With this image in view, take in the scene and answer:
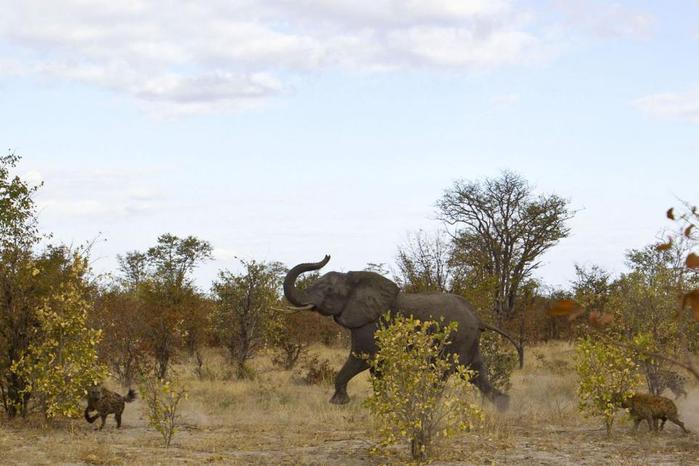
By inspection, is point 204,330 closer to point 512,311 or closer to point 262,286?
point 262,286

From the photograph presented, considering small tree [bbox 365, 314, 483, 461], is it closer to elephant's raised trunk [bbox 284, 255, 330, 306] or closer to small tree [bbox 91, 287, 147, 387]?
elephant's raised trunk [bbox 284, 255, 330, 306]

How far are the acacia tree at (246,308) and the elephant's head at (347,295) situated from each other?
680cm

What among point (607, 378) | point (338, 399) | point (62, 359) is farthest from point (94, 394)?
point (607, 378)

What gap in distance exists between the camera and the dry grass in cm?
1045

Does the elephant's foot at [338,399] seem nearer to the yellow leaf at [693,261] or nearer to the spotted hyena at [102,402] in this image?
the spotted hyena at [102,402]

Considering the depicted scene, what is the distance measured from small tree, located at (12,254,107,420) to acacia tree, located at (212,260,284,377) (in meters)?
8.90

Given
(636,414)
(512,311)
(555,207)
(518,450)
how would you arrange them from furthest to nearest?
(555,207) → (512,311) → (636,414) → (518,450)

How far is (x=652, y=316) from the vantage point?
17.6 m

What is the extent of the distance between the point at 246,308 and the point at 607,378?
11.5 m

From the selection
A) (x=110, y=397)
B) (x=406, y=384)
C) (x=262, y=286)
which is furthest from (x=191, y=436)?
(x=262, y=286)

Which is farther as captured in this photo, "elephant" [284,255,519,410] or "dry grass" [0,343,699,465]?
"elephant" [284,255,519,410]

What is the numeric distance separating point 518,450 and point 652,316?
769 centimetres

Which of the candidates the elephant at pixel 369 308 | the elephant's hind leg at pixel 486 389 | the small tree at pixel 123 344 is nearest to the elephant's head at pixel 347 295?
the elephant at pixel 369 308

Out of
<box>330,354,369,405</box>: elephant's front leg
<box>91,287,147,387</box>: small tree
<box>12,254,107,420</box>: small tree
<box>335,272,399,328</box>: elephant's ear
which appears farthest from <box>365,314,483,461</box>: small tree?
<box>91,287,147,387</box>: small tree
